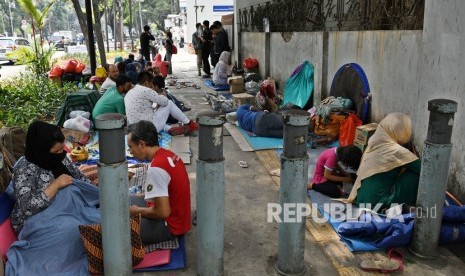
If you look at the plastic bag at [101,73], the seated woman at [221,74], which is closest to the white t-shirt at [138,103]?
the plastic bag at [101,73]

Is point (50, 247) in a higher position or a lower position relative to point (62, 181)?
lower

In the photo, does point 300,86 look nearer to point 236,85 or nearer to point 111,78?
point 236,85

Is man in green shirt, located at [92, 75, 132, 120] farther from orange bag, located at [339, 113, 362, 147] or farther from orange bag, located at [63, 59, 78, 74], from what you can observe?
orange bag, located at [63, 59, 78, 74]

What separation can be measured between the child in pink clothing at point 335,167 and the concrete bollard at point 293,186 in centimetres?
150

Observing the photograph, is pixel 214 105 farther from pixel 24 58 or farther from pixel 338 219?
pixel 24 58

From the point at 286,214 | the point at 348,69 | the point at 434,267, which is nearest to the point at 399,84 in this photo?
the point at 348,69

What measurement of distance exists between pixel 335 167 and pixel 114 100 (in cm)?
373

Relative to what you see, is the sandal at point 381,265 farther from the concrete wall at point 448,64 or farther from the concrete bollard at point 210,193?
the concrete wall at point 448,64

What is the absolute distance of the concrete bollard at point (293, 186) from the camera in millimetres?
2801

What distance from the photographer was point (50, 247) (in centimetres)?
307

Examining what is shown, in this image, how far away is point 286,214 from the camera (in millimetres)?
2953

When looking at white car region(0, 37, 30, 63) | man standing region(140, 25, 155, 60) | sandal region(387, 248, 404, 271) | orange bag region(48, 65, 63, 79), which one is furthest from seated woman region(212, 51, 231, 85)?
white car region(0, 37, 30, 63)

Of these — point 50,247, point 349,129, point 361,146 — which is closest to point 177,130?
point 349,129

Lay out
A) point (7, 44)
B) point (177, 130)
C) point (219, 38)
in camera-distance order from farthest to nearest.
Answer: point (7, 44) → point (219, 38) → point (177, 130)
